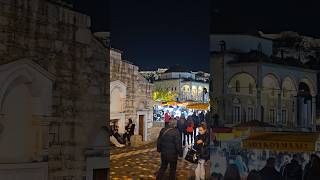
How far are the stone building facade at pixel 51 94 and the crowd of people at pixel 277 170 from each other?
3.53 ft

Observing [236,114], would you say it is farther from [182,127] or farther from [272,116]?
[182,127]

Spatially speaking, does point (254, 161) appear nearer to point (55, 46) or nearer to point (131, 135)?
point (131, 135)

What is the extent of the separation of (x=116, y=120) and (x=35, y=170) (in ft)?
2.59

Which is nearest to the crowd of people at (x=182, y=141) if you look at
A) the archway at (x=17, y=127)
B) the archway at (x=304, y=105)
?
the archway at (x=304, y=105)

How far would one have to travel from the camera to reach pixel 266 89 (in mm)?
3906

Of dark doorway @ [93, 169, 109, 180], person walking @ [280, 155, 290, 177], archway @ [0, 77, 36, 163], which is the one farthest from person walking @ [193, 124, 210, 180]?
archway @ [0, 77, 36, 163]

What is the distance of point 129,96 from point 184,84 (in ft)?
1.92

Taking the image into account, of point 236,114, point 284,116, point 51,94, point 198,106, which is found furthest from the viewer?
point 51,94

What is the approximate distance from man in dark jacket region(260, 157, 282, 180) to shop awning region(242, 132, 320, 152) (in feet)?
0.30

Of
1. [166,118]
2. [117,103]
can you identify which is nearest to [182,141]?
[166,118]

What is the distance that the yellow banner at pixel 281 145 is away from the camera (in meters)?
3.66

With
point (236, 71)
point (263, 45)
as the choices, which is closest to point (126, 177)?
point (236, 71)

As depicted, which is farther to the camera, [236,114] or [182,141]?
[182,141]

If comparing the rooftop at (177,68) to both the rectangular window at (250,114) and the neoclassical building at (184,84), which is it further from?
the rectangular window at (250,114)
